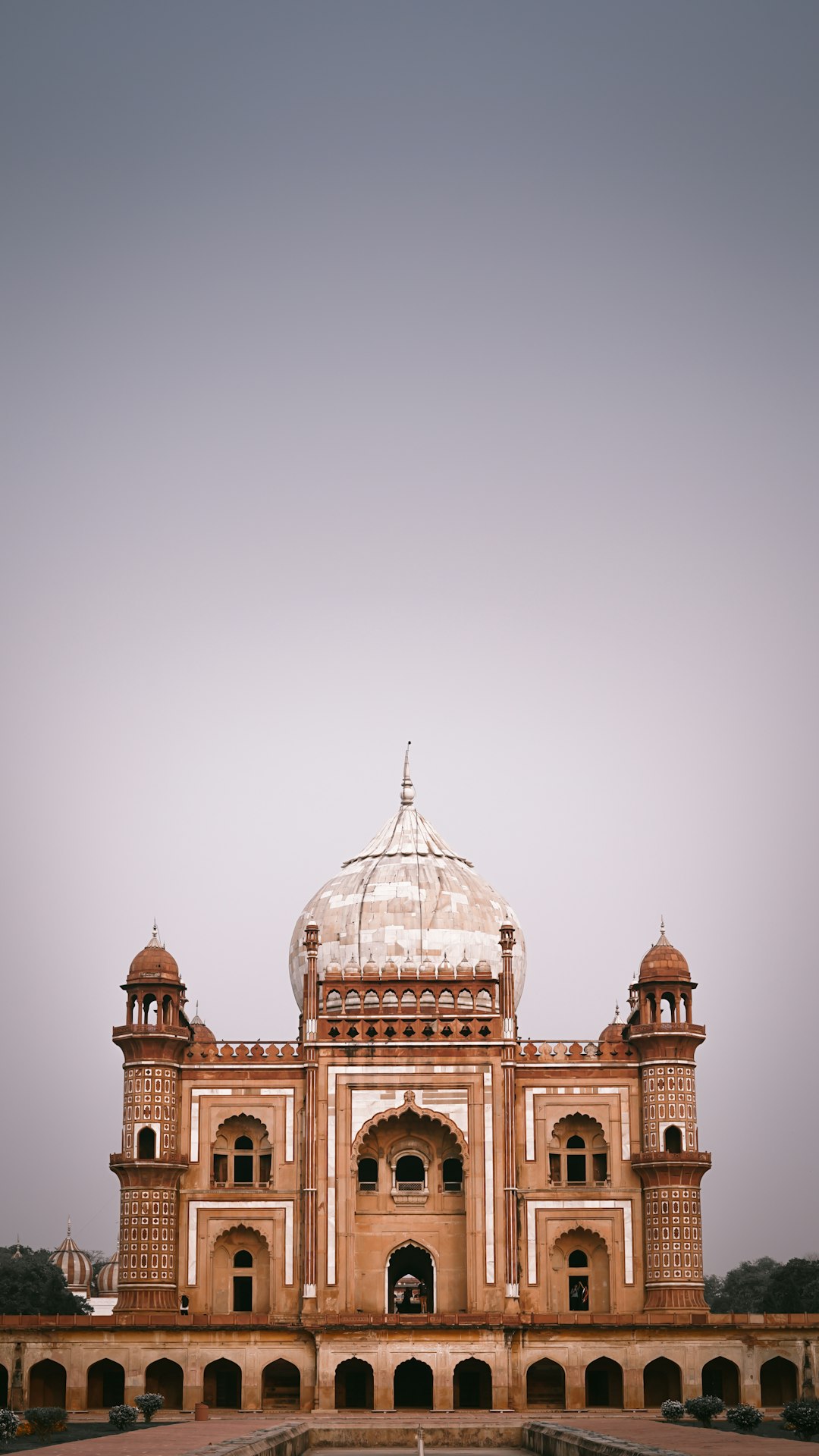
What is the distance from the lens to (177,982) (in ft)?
159

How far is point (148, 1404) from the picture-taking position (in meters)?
40.5

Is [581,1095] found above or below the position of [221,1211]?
above

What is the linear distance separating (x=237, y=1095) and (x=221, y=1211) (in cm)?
287

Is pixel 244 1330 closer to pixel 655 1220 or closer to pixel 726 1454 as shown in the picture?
pixel 655 1220

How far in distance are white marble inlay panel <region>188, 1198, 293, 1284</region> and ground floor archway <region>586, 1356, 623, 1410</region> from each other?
793 cm

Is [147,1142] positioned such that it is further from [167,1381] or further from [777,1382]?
[777,1382]

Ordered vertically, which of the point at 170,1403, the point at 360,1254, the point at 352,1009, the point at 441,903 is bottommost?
the point at 170,1403

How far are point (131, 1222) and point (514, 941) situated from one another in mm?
13399

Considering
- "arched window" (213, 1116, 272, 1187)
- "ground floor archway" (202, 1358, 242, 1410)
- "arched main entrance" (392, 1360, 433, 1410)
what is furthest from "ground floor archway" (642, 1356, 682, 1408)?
"arched window" (213, 1116, 272, 1187)

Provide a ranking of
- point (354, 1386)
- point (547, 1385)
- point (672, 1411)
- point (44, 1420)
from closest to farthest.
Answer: point (44, 1420) → point (672, 1411) → point (547, 1385) → point (354, 1386)

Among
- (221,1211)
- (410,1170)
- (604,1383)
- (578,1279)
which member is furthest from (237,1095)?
(604,1383)

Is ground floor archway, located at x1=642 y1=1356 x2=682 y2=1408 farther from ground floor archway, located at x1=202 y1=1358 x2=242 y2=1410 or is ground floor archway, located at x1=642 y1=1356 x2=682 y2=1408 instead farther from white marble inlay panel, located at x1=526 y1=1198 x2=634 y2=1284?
ground floor archway, located at x1=202 y1=1358 x2=242 y2=1410

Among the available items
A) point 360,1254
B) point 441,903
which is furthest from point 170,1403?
point 441,903

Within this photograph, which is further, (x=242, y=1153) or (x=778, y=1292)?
(x=778, y=1292)
